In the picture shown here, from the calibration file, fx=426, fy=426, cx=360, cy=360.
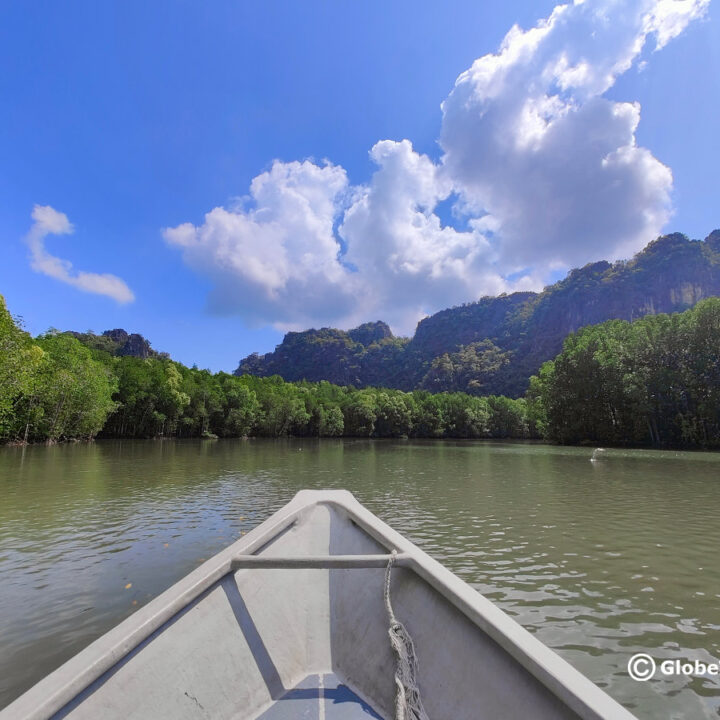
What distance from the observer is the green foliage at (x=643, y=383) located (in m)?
53.8

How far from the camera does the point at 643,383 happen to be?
2242 inches

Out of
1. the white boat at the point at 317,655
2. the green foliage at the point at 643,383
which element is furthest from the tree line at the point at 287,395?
the white boat at the point at 317,655

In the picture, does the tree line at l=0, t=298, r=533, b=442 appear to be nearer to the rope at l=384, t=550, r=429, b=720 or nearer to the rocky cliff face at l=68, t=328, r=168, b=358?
the rocky cliff face at l=68, t=328, r=168, b=358

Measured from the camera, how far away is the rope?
10.0 feet

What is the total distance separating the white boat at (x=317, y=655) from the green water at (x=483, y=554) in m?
2.25

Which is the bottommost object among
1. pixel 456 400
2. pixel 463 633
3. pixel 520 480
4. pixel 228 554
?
pixel 520 480

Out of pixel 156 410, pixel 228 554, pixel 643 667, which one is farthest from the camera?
pixel 156 410

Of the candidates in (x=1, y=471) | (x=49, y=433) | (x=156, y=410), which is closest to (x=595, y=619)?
(x=1, y=471)

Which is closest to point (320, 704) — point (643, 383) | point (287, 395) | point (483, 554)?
point (483, 554)

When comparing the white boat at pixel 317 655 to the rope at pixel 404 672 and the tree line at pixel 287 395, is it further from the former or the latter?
the tree line at pixel 287 395

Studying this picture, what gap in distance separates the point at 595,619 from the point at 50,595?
8.10 metres

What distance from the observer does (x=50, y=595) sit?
662 cm

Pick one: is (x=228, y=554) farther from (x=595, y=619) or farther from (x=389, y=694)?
(x=595, y=619)

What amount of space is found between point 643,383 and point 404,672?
2575 inches
